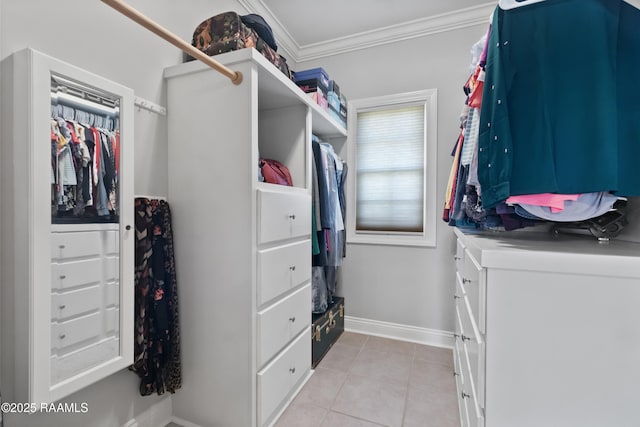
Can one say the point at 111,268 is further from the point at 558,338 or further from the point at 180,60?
the point at 558,338

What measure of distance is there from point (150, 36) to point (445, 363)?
9.21 ft

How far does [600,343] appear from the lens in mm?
732

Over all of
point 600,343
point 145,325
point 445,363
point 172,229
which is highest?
point 172,229

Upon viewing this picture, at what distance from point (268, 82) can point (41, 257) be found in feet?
4.04

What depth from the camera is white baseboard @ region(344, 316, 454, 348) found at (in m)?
2.38

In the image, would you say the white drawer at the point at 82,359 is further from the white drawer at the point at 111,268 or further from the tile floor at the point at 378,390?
the tile floor at the point at 378,390

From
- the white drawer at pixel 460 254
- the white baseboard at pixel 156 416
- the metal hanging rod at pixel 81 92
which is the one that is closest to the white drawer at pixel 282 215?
the metal hanging rod at pixel 81 92

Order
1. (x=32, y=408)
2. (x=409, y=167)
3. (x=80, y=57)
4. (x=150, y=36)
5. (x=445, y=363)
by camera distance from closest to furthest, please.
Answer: (x=32, y=408)
(x=80, y=57)
(x=150, y=36)
(x=445, y=363)
(x=409, y=167)

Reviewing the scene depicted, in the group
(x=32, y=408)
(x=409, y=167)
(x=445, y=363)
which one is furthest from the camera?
(x=409, y=167)

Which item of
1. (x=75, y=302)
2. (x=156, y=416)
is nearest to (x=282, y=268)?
(x=75, y=302)

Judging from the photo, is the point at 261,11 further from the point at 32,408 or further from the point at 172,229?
the point at 32,408

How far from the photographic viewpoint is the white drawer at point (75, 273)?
1.00 meters

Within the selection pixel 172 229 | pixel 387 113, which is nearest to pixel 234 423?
pixel 172 229

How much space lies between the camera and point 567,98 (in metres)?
0.80
